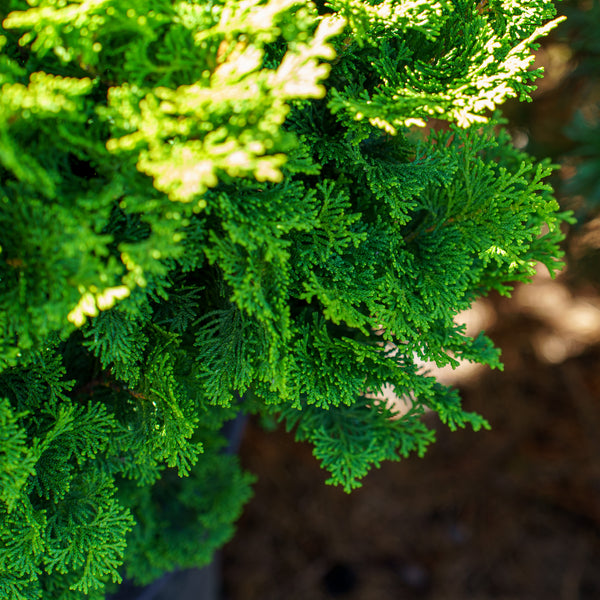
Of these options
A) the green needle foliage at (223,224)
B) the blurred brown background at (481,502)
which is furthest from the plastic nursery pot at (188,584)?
the green needle foliage at (223,224)

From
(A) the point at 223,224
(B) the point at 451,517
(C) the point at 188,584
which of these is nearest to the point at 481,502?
(B) the point at 451,517

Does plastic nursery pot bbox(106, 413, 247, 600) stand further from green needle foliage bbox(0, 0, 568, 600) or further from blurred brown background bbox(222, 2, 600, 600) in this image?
green needle foliage bbox(0, 0, 568, 600)

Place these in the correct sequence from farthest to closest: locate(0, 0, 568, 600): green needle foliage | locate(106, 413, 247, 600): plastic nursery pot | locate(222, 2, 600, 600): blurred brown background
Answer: locate(222, 2, 600, 600): blurred brown background → locate(106, 413, 247, 600): plastic nursery pot → locate(0, 0, 568, 600): green needle foliage

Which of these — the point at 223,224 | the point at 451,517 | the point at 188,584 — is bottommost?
the point at 451,517

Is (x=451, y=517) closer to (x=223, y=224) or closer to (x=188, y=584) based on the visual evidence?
(x=188, y=584)

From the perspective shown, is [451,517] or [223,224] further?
[451,517]

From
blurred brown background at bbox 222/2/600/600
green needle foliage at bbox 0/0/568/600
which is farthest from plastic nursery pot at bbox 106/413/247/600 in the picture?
green needle foliage at bbox 0/0/568/600
